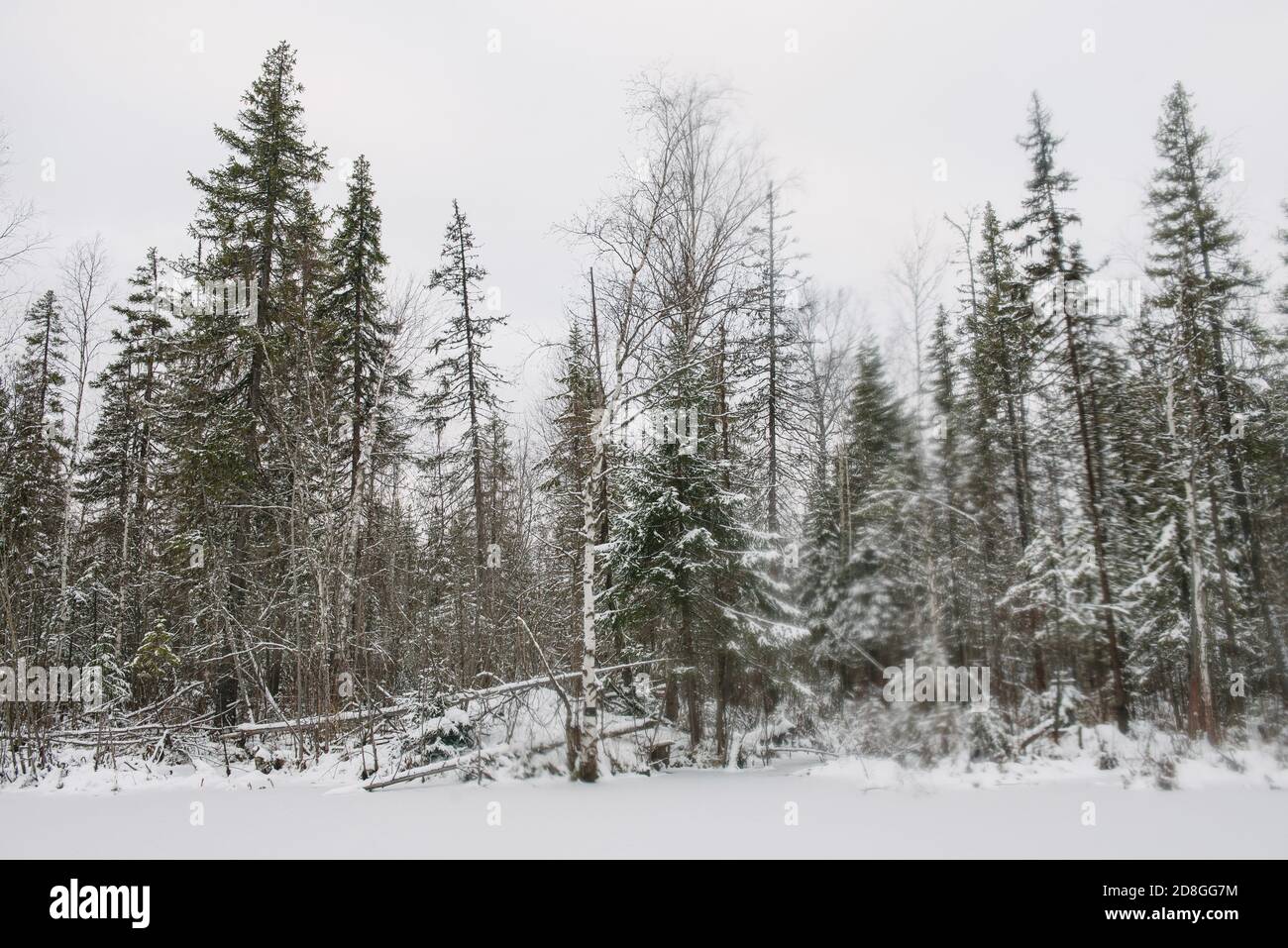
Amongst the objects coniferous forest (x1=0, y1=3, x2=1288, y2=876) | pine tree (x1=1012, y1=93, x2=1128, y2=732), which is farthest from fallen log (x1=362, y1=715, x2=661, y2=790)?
pine tree (x1=1012, y1=93, x2=1128, y2=732)

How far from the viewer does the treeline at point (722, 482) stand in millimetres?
11977

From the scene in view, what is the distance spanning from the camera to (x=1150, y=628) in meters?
14.7

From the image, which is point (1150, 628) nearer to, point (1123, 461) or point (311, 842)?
point (1123, 461)

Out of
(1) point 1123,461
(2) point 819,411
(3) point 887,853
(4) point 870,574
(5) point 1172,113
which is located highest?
(5) point 1172,113

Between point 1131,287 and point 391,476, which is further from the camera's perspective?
point 391,476

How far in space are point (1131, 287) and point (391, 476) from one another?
19.1m

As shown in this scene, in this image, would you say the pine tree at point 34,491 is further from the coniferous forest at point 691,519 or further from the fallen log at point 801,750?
the fallen log at point 801,750

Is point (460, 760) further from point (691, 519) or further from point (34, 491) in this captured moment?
point (34, 491)

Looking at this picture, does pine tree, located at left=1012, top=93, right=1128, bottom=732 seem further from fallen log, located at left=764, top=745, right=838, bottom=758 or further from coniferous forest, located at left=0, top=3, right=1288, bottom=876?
fallen log, located at left=764, top=745, right=838, bottom=758

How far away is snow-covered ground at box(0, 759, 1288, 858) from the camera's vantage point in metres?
6.10

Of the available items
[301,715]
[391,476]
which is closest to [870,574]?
[301,715]

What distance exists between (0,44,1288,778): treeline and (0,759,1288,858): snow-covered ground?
2072 millimetres

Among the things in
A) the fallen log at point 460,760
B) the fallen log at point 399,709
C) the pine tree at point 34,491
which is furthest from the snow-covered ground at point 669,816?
the pine tree at point 34,491
